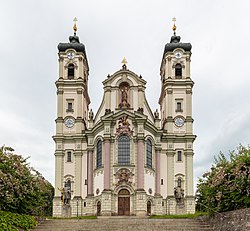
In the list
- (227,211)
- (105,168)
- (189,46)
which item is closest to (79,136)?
(105,168)

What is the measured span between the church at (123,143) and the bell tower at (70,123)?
0.12 metres

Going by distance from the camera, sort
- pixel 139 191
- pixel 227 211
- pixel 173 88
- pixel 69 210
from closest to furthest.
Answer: pixel 227 211 < pixel 139 191 < pixel 69 210 < pixel 173 88

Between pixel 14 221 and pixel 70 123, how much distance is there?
31.6 m

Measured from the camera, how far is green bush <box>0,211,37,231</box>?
1255 inches

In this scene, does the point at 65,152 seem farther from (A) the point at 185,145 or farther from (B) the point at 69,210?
(A) the point at 185,145

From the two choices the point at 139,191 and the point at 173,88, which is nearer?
the point at 139,191

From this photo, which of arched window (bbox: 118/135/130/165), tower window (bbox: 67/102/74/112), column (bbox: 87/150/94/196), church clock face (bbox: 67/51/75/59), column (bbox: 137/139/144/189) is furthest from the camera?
church clock face (bbox: 67/51/75/59)

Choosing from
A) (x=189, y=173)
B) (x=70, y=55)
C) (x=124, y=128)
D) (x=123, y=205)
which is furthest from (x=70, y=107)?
(x=189, y=173)

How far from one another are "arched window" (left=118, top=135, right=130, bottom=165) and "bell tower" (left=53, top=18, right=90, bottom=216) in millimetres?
6081

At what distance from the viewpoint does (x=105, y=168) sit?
57906 mm

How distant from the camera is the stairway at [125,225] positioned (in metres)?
38.1

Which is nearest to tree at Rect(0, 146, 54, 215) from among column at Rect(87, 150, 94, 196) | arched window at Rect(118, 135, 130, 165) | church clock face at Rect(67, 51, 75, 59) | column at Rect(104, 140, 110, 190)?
column at Rect(104, 140, 110, 190)

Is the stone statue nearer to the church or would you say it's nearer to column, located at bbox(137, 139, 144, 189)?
the church

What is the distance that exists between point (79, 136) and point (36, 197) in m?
24.8
